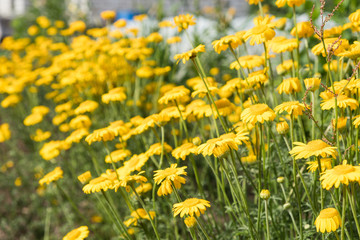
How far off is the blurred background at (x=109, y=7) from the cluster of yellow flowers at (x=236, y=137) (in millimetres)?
596

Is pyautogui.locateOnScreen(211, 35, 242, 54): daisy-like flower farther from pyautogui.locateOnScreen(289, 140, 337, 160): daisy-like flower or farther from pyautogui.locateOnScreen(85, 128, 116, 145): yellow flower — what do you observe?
pyautogui.locateOnScreen(85, 128, 116, 145): yellow flower

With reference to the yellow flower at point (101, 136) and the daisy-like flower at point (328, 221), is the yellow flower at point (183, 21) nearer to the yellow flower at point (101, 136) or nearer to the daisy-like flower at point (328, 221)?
the yellow flower at point (101, 136)

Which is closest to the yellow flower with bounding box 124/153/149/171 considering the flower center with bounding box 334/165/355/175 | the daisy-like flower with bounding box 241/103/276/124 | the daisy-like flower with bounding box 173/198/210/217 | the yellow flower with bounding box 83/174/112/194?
the yellow flower with bounding box 83/174/112/194

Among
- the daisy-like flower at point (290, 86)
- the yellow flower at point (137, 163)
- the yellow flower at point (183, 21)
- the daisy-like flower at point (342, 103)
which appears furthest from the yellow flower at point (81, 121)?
the daisy-like flower at point (342, 103)

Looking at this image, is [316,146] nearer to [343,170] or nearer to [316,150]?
[316,150]

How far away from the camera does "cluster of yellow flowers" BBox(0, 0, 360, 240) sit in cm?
135

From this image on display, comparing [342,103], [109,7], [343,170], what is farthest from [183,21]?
[109,7]

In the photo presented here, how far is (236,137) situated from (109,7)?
408 inches

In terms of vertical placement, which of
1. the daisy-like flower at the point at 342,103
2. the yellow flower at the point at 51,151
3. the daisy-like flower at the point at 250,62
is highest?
the daisy-like flower at the point at 250,62

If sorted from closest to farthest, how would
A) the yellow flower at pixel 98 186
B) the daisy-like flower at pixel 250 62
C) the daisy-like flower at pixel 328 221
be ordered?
the daisy-like flower at pixel 328 221 < the yellow flower at pixel 98 186 < the daisy-like flower at pixel 250 62

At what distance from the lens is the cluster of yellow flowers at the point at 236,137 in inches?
53.2

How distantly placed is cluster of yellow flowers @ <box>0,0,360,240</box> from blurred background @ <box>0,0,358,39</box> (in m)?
0.60

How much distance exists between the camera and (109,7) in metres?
11.0

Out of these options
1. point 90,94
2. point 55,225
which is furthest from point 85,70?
point 55,225
